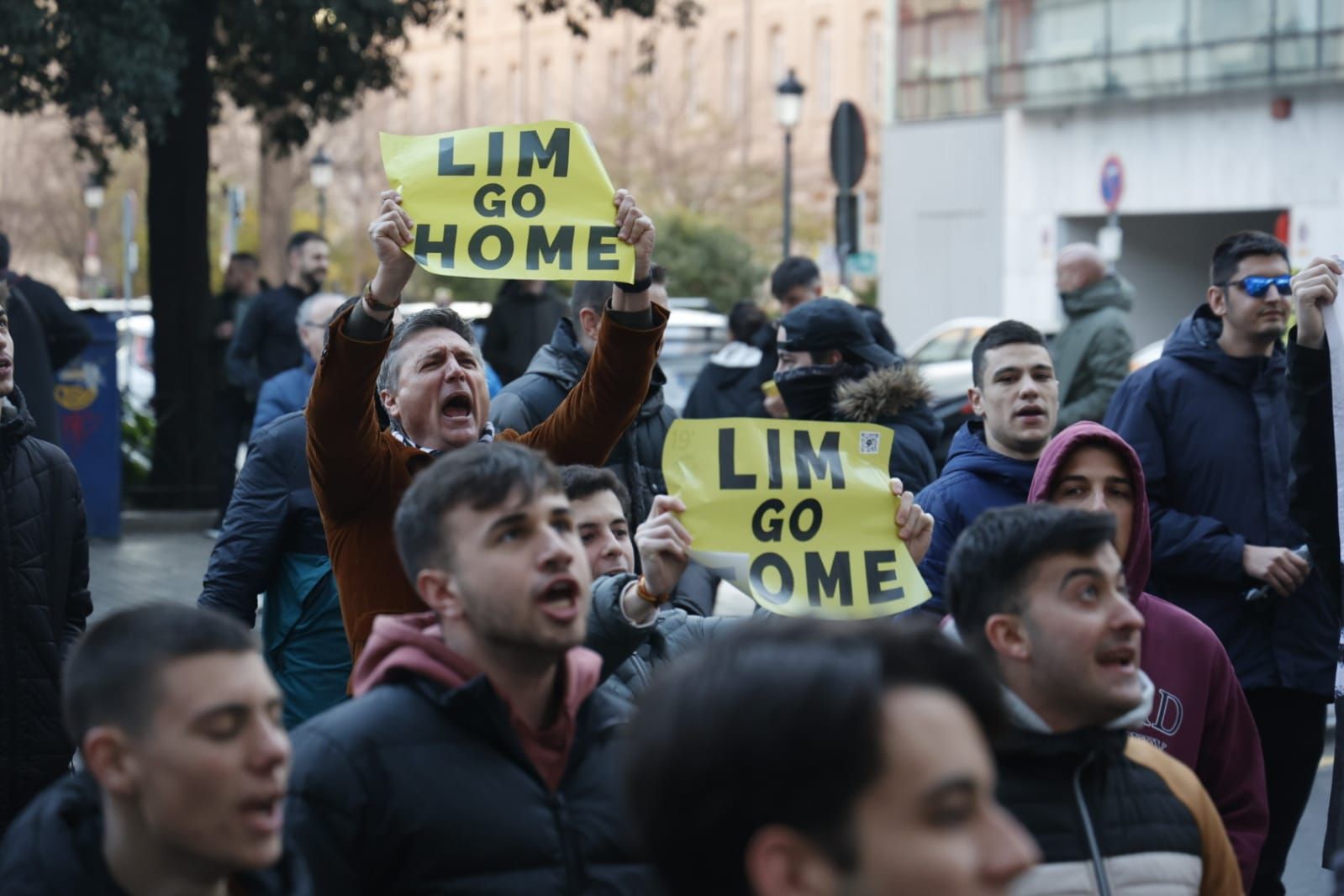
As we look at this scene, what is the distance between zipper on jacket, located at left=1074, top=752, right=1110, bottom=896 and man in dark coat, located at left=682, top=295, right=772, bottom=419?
631 centimetres

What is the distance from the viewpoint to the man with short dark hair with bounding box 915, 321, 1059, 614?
5.42 meters

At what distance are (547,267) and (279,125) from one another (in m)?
13.2

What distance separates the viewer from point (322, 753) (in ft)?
10.3

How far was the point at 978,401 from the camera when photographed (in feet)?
19.2

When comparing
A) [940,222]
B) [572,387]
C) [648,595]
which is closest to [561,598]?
[648,595]

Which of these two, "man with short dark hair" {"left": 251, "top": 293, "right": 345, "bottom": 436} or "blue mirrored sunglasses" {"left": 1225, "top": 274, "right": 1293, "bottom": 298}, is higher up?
"blue mirrored sunglasses" {"left": 1225, "top": 274, "right": 1293, "bottom": 298}

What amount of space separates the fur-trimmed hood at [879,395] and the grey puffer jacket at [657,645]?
2.02m

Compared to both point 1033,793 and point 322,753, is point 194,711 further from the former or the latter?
point 1033,793

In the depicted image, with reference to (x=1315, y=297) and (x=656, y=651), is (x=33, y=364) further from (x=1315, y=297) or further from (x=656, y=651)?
(x=1315, y=297)

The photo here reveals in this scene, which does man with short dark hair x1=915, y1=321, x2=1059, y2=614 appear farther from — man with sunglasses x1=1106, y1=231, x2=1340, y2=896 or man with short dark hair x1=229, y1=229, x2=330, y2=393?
man with short dark hair x1=229, y1=229, x2=330, y2=393

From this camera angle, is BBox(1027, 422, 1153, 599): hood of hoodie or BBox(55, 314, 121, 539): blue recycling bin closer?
BBox(1027, 422, 1153, 599): hood of hoodie

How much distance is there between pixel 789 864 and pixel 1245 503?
437cm

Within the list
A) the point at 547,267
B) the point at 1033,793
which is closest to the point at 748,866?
the point at 1033,793

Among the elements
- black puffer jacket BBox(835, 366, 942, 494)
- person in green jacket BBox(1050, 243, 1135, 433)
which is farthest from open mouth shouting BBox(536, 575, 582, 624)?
person in green jacket BBox(1050, 243, 1135, 433)
